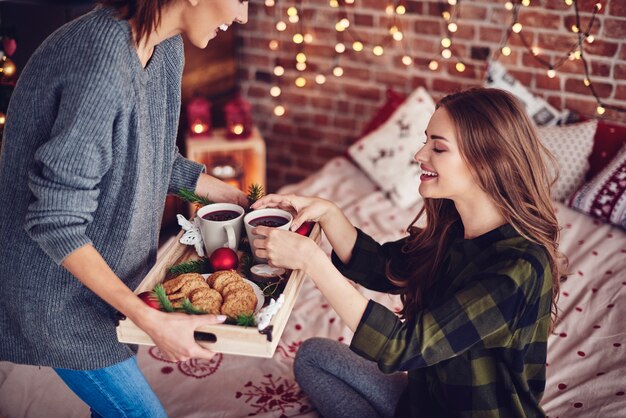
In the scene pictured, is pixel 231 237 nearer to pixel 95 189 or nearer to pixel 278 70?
pixel 95 189

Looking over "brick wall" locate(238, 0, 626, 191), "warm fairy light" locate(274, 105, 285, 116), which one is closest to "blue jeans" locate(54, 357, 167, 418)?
"brick wall" locate(238, 0, 626, 191)

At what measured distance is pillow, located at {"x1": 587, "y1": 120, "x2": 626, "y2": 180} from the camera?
2.35 m

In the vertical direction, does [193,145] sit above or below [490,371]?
above

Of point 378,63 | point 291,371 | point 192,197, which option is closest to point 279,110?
point 378,63

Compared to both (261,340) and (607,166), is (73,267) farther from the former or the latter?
(607,166)

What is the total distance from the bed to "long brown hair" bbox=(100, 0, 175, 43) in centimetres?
97

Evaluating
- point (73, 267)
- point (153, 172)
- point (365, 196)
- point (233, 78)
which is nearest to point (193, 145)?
point (233, 78)

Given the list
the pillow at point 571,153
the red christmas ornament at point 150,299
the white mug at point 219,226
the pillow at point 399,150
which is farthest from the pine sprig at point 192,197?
the pillow at point 571,153

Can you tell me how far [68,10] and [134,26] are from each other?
51.6 inches

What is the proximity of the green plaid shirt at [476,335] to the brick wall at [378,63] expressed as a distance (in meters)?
1.52

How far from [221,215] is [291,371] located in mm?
614

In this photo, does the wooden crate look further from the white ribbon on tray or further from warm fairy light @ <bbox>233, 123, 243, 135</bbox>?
warm fairy light @ <bbox>233, 123, 243, 135</bbox>

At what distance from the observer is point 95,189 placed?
104cm

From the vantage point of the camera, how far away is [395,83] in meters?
2.95
